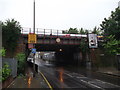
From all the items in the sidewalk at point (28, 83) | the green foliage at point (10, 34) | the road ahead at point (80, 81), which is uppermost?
the green foliage at point (10, 34)

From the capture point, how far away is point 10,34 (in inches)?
1070

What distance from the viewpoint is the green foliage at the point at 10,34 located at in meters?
27.0

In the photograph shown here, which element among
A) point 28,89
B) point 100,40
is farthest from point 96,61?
point 28,89

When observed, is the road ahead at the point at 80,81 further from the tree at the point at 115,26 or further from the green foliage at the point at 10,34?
the tree at the point at 115,26

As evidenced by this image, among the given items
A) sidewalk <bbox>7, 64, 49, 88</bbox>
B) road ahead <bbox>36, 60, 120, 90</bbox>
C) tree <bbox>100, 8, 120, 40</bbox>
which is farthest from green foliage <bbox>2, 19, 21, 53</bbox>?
tree <bbox>100, 8, 120, 40</bbox>

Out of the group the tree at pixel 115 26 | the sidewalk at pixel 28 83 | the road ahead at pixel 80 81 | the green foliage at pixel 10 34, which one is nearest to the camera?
the sidewalk at pixel 28 83

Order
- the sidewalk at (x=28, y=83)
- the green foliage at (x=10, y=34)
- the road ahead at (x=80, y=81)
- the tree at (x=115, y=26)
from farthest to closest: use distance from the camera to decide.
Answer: the tree at (x=115, y=26) → the green foliage at (x=10, y=34) → the road ahead at (x=80, y=81) → the sidewalk at (x=28, y=83)

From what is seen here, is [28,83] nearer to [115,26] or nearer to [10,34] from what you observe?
[10,34]

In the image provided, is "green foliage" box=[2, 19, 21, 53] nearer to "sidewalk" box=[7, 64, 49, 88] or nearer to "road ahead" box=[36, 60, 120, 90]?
"road ahead" box=[36, 60, 120, 90]

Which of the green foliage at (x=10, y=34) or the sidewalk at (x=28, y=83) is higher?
the green foliage at (x=10, y=34)

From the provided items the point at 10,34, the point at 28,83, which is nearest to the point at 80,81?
the point at 28,83

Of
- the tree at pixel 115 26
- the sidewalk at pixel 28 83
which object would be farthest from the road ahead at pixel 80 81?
the tree at pixel 115 26

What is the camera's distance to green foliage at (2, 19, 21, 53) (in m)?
27.0

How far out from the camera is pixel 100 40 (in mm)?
37188
